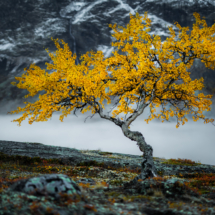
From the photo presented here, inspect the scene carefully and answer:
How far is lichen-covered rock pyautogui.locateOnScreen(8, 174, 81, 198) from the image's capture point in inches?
259

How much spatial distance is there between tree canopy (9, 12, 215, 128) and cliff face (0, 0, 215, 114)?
136 m

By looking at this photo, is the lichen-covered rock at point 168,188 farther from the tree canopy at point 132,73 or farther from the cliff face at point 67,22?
the cliff face at point 67,22

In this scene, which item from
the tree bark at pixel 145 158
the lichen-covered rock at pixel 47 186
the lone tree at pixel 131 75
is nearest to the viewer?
the lichen-covered rock at pixel 47 186

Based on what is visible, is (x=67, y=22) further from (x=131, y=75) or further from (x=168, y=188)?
(x=168, y=188)

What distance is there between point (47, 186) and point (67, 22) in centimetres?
19376

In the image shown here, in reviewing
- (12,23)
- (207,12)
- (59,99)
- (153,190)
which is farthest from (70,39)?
(153,190)

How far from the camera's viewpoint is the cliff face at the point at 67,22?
158250 mm

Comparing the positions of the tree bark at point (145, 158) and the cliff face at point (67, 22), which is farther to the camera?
the cliff face at point (67, 22)

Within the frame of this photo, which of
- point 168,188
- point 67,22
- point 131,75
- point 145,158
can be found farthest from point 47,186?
point 67,22

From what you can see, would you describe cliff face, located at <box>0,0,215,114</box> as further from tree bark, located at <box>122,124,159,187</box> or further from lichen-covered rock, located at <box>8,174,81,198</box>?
lichen-covered rock, located at <box>8,174,81,198</box>

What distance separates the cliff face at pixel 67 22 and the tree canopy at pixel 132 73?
136 metres

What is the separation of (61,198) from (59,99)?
13.5 meters

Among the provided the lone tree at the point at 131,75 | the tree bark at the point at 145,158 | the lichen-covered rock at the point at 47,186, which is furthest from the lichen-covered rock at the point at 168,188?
the lone tree at the point at 131,75

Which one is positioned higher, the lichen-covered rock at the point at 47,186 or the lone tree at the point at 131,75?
the lone tree at the point at 131,75
